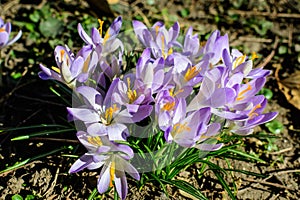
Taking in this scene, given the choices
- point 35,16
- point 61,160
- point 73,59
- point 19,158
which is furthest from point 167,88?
point 35,16

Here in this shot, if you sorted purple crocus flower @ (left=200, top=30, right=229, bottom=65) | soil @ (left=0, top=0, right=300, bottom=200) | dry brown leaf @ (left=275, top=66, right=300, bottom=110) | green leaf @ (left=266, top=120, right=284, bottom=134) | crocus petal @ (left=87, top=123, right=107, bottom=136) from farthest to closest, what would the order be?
dry brown leaf @ (left=275, top=66, right=300, bottom=110) → green leaf @ (left=266, top=120, right=284, bottom=134) → soil @ (left=0, top=0, right=300, bottom=200) → purple crocus flower @ (left=200, top=30, right=229, bottom=65) → crocus petal @ (left=87, top=123, right=107, bottom=136)

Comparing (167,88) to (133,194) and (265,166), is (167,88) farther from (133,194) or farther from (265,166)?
(265,166)

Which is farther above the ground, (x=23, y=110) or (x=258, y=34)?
(x=258, y=34)

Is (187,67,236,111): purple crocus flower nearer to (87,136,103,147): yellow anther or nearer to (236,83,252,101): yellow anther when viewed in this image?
(236,83,252,101): yellow anther

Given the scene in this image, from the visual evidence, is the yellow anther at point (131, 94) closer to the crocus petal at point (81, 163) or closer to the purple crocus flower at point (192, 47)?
the crocus petal at point (81, 163)

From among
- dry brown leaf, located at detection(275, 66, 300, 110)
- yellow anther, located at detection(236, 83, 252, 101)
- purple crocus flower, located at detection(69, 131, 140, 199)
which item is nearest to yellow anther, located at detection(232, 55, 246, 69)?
yellow anther, located at detection(236, 83, 252, 101)

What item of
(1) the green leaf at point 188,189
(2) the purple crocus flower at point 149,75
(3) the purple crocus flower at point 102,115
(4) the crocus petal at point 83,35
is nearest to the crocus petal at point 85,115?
(3) the purple crocus flower at point 102,115
